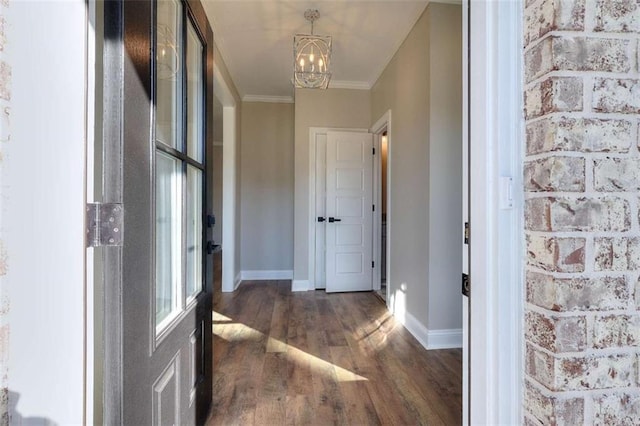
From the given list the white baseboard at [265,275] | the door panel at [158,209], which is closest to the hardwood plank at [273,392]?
the door panel at [158,209]

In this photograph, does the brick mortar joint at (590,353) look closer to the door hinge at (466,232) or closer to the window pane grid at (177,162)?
the door hinge at (466,232)

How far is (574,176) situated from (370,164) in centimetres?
359

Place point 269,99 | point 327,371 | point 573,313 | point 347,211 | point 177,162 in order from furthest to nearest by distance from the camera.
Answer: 1. point 269,99
2. point 347,211
3. point 327,371
4. point 177,162
5. point 573,313

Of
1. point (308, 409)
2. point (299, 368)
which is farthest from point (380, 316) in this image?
point (308, 409)

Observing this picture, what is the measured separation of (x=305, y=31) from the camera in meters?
3.02

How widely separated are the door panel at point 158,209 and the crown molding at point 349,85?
9.15 feet

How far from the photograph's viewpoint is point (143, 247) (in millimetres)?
893

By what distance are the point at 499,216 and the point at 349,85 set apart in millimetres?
3841

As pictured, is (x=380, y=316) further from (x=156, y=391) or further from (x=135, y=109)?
(x=135, y=109)

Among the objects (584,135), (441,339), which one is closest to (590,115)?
(584,135)

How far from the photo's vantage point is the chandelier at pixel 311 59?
2.73 m

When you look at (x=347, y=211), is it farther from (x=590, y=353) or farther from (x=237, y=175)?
(x=590, y=353)

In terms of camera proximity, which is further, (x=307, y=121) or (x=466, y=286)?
(x=307, y=121)

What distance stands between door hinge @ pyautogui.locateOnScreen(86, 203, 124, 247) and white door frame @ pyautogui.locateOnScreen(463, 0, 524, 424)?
888 mm
